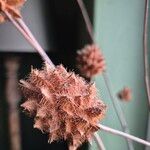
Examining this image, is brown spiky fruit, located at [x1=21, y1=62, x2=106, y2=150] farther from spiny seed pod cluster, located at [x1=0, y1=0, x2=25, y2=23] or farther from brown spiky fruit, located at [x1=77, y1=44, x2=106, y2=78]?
brown spiky fruit, located at [x1=77, y1=44, x2=106, y2=78]

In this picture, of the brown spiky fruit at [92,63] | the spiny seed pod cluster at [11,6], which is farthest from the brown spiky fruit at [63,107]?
the brown spiky fruit at [92,63]

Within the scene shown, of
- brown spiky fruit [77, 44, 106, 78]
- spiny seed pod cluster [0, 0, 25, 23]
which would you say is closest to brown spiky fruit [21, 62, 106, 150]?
spiny seed pod cluster [0, 0, 25, 23]

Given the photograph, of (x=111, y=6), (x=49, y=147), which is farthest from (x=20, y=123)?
(x=111, y=6)

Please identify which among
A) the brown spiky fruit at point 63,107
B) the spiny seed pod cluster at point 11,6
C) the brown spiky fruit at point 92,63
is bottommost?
the brown spiky fruit at point 63,107

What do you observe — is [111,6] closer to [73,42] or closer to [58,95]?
[73,42]

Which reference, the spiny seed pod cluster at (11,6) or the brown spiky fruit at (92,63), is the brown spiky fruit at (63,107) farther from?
the brown spiky fruit at (92,63)

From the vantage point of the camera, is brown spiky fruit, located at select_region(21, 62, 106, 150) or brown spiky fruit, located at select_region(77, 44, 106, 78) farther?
brown spiky fruit, located at select_region(77, 44, 106, 78)

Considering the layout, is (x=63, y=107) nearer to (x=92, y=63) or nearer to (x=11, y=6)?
(x=11, y=6)

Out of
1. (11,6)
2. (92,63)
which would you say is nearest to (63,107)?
(11,6)

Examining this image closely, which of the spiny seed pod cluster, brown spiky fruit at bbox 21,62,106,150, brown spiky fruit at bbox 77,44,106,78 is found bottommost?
brown spiky fruit at bbox 21,62,106,150
